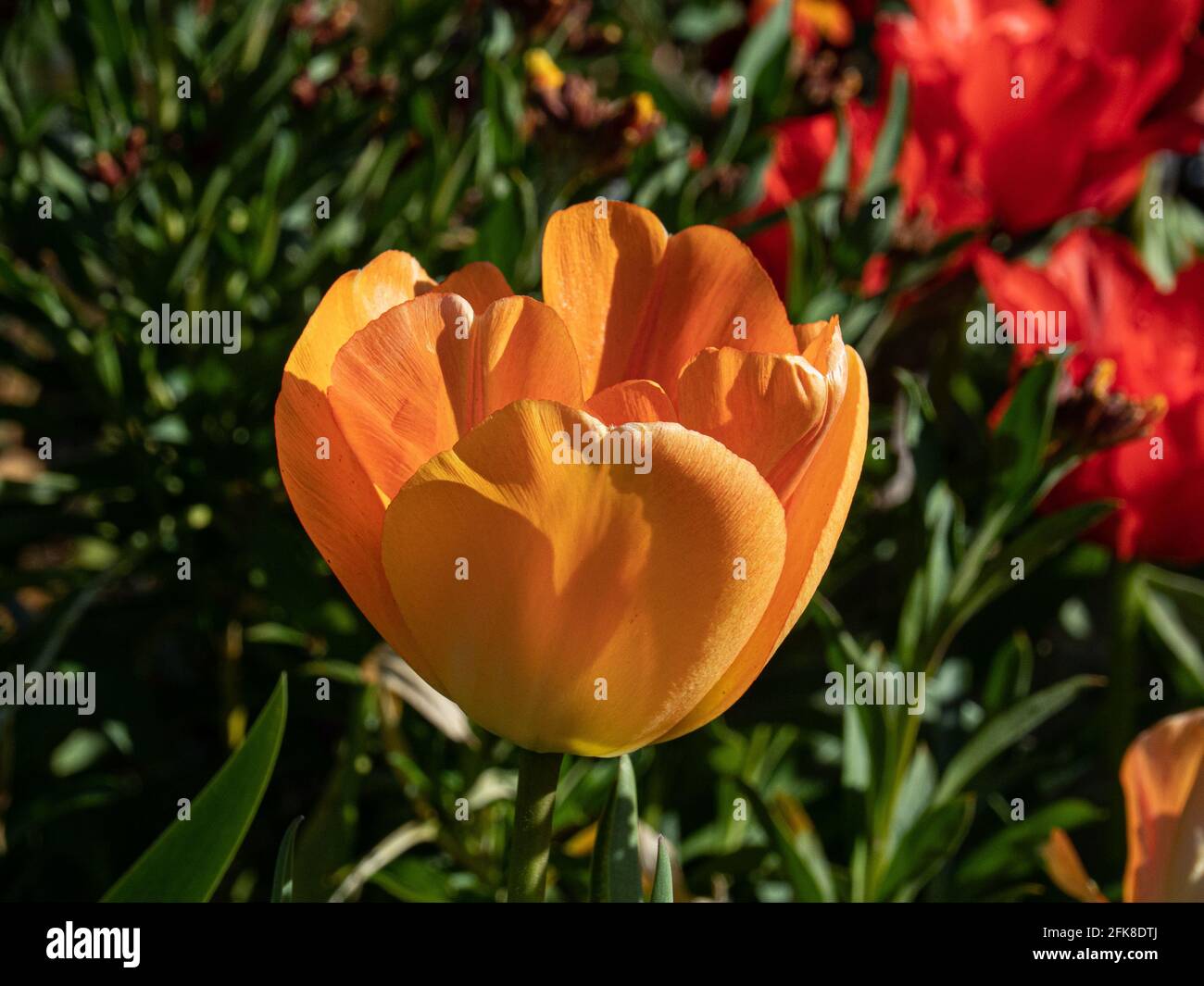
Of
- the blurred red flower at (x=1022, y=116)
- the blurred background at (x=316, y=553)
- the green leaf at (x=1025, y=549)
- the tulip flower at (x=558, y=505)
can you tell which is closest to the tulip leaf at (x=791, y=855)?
the blurred background at (x=316, y=553)

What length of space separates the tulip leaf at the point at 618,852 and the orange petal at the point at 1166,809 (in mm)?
190

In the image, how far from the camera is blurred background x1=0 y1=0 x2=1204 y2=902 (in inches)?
27.9

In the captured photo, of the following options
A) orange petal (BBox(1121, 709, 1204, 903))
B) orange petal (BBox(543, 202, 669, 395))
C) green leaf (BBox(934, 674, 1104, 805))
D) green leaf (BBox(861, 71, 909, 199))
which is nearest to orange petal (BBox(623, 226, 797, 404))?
orange petal (BBox(543, 202, 669, 395))

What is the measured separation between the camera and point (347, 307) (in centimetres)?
38

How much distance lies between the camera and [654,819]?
785 mm

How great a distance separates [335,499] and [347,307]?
58mm

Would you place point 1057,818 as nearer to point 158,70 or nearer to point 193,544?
point 193,544

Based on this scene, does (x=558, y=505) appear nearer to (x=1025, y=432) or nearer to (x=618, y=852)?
(x=618, y=852)

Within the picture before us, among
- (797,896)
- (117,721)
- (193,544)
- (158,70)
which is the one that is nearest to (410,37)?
(158,70)

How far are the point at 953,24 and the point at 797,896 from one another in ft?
2.03

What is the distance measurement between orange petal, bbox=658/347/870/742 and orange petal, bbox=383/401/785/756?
0.05 feet
